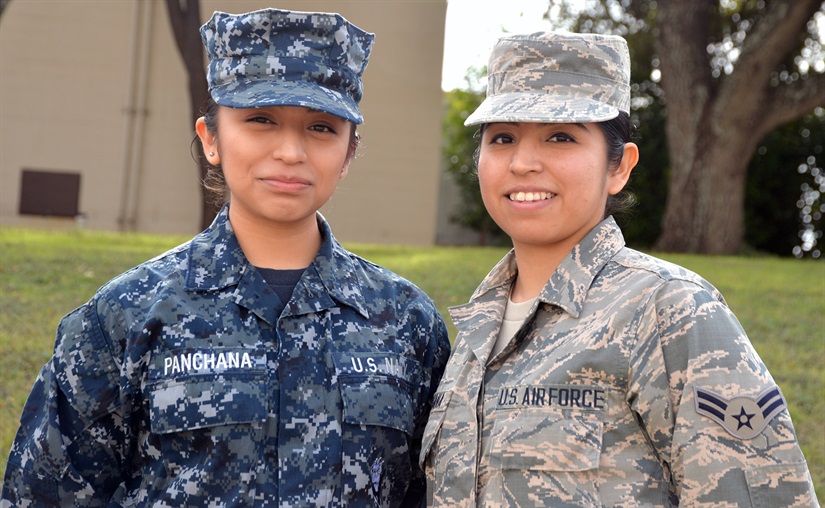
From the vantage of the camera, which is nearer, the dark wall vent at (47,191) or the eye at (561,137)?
the eye at (561,137)

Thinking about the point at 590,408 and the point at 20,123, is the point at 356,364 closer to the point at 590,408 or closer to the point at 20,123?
the point at 590,408

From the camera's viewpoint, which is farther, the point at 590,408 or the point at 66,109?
the point at 66,109

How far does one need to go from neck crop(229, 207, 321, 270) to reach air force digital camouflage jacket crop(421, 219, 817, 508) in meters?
0.51

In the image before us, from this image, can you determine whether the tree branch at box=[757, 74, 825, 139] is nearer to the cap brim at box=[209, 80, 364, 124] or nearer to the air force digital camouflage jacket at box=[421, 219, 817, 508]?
the air force digital camouflage jacket at box=[421, 219, 817, 508]

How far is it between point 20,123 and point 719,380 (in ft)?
49.8

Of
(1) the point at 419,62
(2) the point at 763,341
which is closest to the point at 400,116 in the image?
(1) the point at 419,62

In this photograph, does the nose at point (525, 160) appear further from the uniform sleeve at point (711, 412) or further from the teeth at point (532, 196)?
the uniform sleeve at point (711, 412)

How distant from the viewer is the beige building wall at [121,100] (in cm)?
1537

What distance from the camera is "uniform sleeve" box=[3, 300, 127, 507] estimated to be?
7.76ft

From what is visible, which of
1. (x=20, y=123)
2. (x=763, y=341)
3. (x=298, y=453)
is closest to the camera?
(x=298, y=453)

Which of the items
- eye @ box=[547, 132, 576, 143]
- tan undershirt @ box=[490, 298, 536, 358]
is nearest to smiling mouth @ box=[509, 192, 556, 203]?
eye @ box=[547, 132, 576, 143]

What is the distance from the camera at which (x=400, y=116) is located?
16250 millimetres

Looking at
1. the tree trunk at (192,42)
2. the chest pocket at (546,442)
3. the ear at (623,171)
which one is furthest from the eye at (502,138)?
the tree trunk at (192,42)

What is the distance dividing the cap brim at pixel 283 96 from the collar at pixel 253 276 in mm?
337
